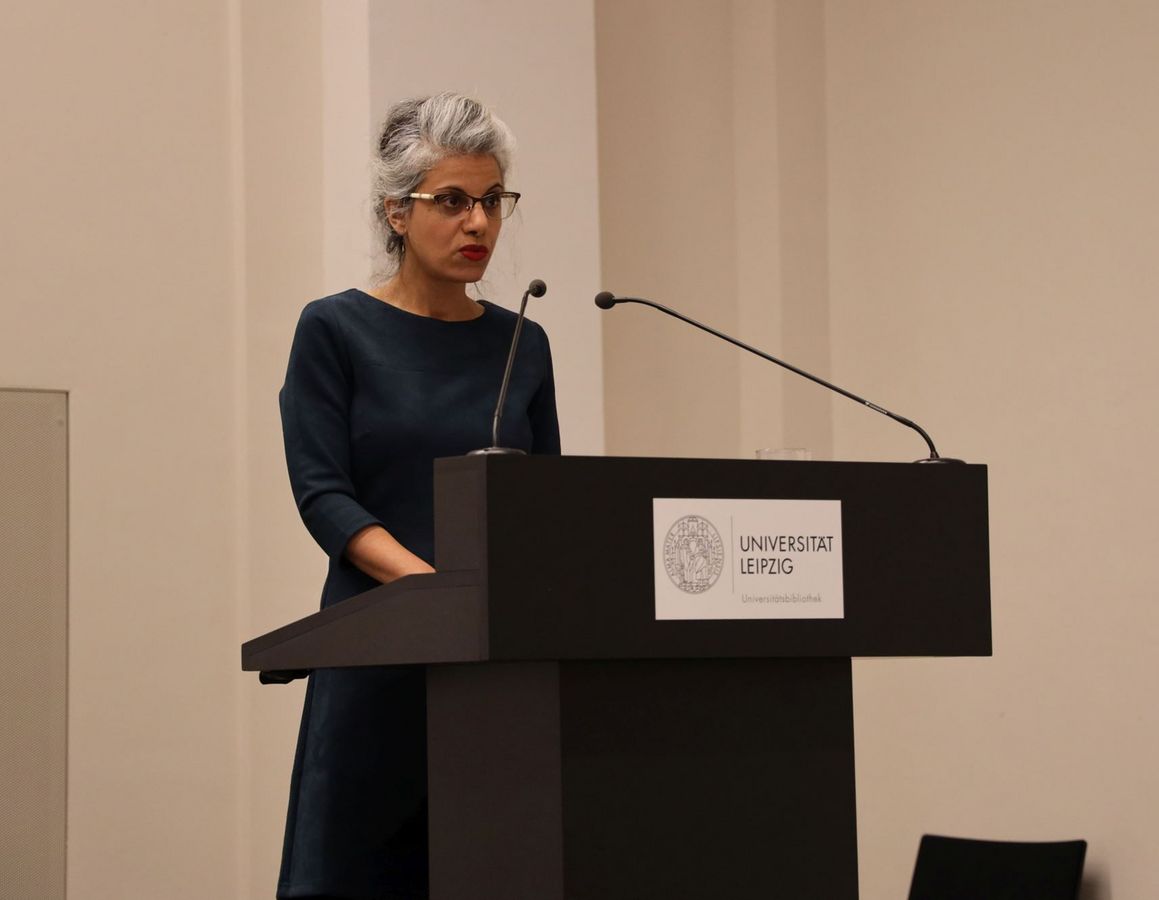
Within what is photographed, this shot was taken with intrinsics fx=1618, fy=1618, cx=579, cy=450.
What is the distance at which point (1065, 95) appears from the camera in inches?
164

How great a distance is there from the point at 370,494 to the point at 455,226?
0.38 metres

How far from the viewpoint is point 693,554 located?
5.45ft

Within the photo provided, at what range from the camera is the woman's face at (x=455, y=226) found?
217 cm

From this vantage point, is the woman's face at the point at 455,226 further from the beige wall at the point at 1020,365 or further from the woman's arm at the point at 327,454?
the beige wall at the point at 1020,365

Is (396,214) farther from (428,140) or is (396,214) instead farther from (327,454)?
(327,454)

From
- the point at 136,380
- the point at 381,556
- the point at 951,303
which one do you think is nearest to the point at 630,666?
the point at 381,556

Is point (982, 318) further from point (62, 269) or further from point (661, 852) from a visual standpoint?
point (661, 852)

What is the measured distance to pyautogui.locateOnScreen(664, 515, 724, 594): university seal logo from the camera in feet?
5.41

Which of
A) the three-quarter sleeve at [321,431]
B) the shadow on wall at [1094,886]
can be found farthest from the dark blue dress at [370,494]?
the shadow on wall at [1094,886]

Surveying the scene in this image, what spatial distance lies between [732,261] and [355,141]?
143cm

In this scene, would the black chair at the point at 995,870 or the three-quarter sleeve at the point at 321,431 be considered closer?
the three-quarter sleeve at the point at 321,431

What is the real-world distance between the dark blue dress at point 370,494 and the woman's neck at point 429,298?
0.02 meters

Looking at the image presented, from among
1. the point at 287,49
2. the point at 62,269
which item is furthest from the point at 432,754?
the point at 287,49

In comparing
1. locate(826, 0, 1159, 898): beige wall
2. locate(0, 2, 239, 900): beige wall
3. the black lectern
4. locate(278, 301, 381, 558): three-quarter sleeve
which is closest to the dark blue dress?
locate(278, 301, 381, 558): three-quarter sleeve
